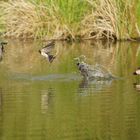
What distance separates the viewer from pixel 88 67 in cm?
1571

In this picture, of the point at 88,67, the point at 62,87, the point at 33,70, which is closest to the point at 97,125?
the point at 62,87

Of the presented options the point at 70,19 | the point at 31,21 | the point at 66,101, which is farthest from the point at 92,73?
the point at 31,21

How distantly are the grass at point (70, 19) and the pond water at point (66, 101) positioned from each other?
5141 millimetres

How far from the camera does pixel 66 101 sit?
1250 centimetres

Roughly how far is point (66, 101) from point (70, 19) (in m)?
13.4

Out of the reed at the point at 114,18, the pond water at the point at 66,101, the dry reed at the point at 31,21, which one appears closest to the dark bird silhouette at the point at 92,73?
the pond water at the point at 66,101

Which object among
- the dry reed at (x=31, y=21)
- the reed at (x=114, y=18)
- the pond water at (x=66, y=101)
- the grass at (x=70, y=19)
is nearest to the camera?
the pond water at (x=66, y=101)

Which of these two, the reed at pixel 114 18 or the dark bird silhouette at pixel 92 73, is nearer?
the dark bird silhouette at pixel 92 73

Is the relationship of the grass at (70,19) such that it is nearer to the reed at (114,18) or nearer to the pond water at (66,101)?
the reed at (114,18)

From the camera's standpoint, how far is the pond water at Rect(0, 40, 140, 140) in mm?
10273

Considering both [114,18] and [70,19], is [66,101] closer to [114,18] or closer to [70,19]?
[114,18]

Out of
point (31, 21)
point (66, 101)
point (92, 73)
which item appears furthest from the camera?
point (31, 21)

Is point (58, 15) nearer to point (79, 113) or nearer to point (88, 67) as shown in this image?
point (88, 67)

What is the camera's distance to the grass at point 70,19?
989 inches
